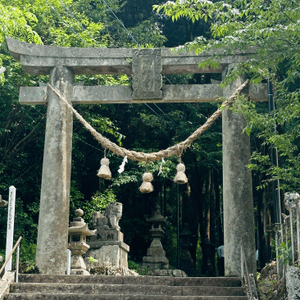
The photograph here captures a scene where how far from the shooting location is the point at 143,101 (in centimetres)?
1170

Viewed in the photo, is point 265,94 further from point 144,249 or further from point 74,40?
point 144,249

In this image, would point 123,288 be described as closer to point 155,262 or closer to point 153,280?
point 153,280

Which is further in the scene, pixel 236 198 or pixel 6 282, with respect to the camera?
pixel 236 198

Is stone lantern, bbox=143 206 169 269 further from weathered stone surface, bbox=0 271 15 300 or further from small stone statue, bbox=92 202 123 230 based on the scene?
weathered stone surface, bbox=0 271 15 300

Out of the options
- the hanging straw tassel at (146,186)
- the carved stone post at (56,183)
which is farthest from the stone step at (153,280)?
the hanging straw tassel at (146,186)

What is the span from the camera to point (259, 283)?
9438 mm

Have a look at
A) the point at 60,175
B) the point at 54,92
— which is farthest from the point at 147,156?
the point at 54,92

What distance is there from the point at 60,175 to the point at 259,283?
15.2 feet

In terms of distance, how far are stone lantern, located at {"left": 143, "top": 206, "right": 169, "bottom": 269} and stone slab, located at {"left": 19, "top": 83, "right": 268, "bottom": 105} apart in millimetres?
7857

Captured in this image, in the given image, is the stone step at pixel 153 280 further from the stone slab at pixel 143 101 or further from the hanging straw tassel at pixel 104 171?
the stone slab at pixel 143 101

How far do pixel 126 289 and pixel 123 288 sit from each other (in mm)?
53

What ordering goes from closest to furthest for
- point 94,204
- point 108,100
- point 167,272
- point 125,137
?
point 108,100 < point 167,272 < point 94,204 < point 125,137

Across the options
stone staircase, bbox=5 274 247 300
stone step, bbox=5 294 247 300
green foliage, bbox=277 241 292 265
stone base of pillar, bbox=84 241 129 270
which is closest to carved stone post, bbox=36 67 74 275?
stone staircase, bbox=5 274 247 300

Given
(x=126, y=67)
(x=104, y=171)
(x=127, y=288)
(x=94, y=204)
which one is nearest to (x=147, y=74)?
(x=126, y=67)
